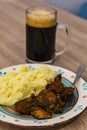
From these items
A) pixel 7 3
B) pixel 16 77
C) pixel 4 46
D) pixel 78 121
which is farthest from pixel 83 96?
pixel 7 3

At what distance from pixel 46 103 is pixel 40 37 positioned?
351 mm

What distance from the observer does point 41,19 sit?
1078mm

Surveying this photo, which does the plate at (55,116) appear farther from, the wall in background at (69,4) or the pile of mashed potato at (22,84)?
the wall in background at (69,4)

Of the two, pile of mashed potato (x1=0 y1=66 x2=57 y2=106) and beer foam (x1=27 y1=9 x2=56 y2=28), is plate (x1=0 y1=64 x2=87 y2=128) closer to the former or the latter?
pile of mashed potato (x1=0 y1=66 x2=57 y2=106)

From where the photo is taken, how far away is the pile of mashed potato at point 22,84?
0.82 m

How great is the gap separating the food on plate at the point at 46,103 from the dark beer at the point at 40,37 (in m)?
0.28

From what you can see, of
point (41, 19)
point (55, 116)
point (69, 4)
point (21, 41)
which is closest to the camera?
point (55, 116)

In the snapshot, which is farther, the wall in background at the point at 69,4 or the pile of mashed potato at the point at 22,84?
the wall in background at the point at 69,4

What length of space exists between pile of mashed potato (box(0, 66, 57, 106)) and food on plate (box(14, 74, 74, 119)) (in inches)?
0.7

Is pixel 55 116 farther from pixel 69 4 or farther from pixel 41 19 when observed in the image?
pixel 69 4

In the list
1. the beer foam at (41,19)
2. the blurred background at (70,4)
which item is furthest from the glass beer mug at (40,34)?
the blurred background at (70,4)

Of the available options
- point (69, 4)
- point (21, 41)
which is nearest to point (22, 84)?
point (21, 41)

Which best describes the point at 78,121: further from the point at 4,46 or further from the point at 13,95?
the point at 4,46

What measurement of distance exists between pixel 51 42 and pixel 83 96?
1.00ft
